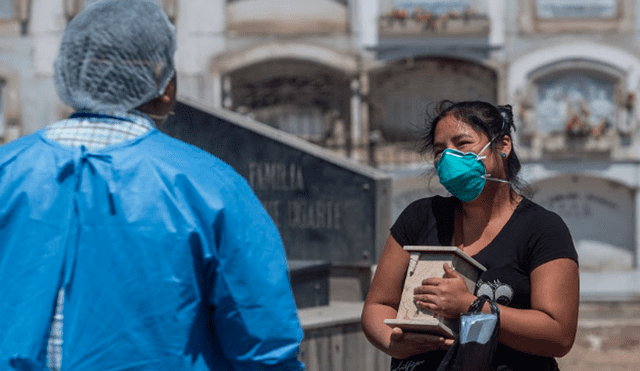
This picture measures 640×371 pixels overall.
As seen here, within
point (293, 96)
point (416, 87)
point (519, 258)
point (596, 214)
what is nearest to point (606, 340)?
point (596, 214)

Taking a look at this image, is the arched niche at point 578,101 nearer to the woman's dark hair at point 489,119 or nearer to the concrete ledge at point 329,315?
the concrete ledge at point 329,315

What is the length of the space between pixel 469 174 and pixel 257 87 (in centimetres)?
1255

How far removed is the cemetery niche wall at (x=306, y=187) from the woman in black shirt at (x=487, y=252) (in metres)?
1.70

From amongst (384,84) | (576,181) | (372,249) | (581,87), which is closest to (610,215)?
(576,181)

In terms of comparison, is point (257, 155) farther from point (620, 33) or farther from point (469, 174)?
point (620, 33)

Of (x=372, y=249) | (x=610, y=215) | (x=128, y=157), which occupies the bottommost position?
(x=610, y=215)

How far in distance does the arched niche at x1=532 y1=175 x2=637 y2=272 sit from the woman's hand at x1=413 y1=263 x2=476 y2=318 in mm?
13077

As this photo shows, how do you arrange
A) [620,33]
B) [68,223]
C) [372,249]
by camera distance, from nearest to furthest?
[68,223] < [372,249] < [620,33]

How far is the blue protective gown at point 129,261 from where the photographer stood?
1.61 m

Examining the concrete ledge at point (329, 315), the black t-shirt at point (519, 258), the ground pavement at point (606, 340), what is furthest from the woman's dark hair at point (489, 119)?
the ground pavement at point (606, 340)

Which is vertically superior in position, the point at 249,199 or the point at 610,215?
the point at 249,199

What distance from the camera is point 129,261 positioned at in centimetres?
161

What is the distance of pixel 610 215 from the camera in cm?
1473

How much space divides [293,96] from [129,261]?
42.9ft
